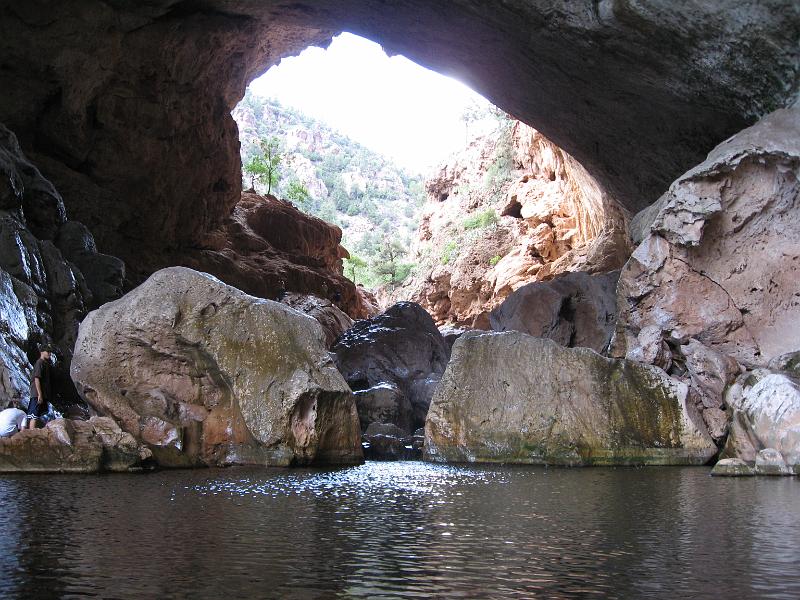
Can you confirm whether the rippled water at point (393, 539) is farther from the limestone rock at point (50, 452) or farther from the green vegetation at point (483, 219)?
the green vegetation at point (483, 219)

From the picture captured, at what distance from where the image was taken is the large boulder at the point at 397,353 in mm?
17250

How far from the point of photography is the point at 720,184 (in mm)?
12562

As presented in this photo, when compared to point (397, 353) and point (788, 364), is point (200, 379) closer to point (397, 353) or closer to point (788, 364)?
point (788, 364)

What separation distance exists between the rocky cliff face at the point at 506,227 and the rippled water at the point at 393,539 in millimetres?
16903

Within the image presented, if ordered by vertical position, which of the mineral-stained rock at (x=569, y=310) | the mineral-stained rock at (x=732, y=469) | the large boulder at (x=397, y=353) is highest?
the mineral-stained rock at (x=569, y=310)

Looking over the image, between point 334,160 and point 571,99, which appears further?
point 334,160

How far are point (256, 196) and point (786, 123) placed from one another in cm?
2058

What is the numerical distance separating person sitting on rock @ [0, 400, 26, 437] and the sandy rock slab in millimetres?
504

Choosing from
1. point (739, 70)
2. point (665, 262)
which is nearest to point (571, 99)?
point (739, 70)

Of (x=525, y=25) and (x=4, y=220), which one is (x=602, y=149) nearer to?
(x=525, y=25)

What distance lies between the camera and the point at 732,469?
8695 millimetres

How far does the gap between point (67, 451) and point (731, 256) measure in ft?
34.7

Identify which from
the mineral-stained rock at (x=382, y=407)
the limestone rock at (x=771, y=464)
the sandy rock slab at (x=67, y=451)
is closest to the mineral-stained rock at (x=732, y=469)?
the limestone rock at (x=771, y=464)

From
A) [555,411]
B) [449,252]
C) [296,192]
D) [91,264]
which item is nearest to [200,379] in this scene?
[555,411]
